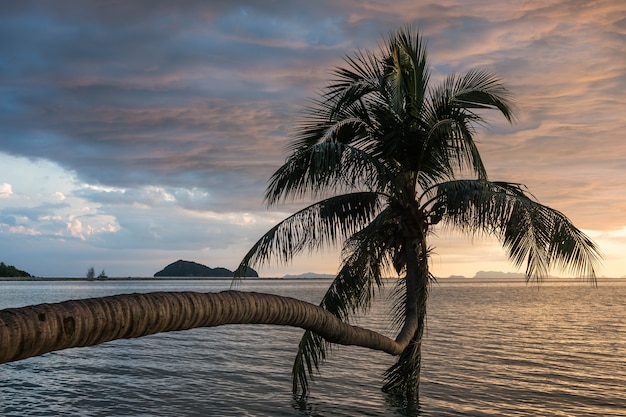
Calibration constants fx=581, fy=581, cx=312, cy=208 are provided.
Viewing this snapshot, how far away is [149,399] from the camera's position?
20.3 metres

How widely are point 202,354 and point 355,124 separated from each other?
22318mm

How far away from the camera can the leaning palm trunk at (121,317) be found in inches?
182

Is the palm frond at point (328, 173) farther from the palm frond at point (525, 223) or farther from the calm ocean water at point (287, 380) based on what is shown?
the calm ocean water at point (287, 380)

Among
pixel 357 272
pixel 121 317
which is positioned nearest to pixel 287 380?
pixel 357 272

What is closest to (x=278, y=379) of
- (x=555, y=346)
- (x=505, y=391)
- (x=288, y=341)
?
(x=505, y=391)

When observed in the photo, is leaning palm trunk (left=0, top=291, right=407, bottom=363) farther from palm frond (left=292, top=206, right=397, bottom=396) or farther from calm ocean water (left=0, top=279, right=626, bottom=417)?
calm ocean water (left=0, top=279, right=626, bottom=417)

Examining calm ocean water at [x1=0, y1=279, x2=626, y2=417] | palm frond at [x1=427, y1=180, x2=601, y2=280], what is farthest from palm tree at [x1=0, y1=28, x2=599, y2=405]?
calm ocean water at [x1=0, y1=279, x2=626, y2=417]

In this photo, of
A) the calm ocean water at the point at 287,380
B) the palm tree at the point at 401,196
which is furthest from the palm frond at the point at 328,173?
the calm ocean water at the point at 287,380

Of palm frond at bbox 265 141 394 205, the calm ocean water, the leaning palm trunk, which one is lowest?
the calm ocean water

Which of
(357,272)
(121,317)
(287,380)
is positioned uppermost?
(357,272)

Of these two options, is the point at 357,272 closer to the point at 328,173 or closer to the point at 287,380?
the point at 328,173

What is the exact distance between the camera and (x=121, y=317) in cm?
534

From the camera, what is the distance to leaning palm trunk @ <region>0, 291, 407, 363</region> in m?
4.63

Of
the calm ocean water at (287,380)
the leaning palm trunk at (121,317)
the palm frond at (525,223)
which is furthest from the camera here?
the calm ocean water at (287,380)
